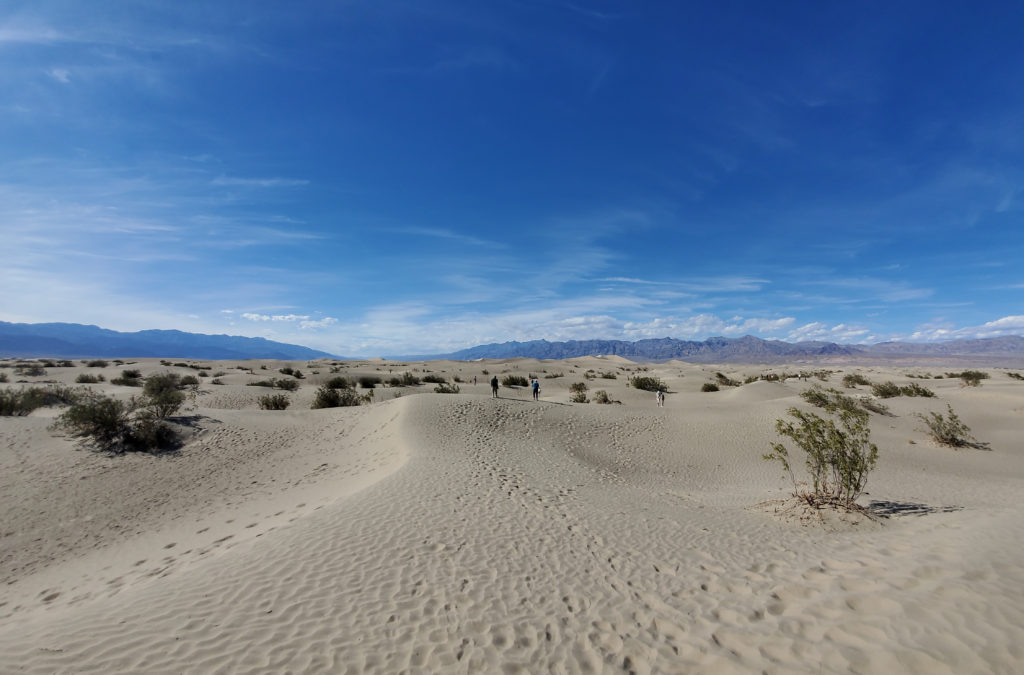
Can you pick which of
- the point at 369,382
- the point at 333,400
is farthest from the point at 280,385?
the point at 333,400

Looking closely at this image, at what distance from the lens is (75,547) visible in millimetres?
8578

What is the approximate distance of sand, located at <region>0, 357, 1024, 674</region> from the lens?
4.33 meters

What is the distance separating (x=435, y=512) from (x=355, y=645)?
12.5 ft

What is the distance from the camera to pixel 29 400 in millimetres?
17359

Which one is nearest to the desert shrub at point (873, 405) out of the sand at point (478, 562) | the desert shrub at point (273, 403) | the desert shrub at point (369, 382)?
the sand at point (478, 562)

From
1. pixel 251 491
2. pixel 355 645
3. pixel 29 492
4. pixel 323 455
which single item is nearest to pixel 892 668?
pixel 355 645

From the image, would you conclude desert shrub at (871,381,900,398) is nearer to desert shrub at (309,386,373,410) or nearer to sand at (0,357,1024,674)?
sand at (0,357,1024,674)

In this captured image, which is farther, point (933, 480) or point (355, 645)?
point (933, 480)

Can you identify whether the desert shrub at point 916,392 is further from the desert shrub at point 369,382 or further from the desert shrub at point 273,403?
the desert shrub at point 273,403

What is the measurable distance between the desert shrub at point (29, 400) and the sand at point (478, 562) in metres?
2.91

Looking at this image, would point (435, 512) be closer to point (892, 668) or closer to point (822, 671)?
point (822, 671)

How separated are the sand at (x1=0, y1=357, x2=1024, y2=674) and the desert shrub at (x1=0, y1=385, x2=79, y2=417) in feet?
9.54

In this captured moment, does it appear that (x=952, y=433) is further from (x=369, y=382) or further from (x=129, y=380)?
(x=129, y=380)

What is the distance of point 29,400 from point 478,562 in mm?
22468
